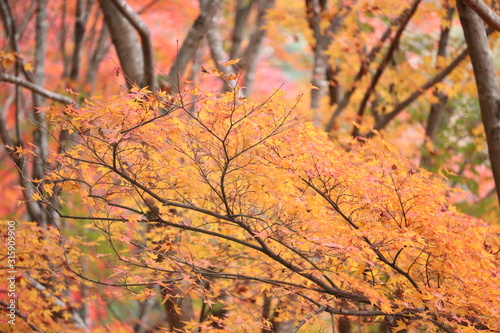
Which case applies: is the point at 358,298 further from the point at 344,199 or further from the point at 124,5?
the point at 124,5

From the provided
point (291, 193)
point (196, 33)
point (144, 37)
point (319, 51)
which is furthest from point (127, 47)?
point (291, 193)

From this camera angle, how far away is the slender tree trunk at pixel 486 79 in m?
4.62

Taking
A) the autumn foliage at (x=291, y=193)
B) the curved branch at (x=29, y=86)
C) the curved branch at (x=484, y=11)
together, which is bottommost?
the autumn foliage at (x=291, y=193)

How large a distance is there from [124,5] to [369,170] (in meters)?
2.84

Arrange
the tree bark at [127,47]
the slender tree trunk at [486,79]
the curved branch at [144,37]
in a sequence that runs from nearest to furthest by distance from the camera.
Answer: the slender tree trunk at [486,79], the curved branch at [144,37], the tree bark at [127,47]

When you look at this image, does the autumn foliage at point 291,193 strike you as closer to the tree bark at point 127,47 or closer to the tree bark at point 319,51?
the tree bark at point 127,47

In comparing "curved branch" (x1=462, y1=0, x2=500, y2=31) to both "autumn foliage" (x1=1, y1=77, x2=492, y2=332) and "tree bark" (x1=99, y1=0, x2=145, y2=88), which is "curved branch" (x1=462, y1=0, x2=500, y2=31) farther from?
"tree bark" (x1=99, y1=0, x2=145, y2=88)

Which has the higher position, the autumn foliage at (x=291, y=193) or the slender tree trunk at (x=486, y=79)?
the slender tree trunk at (x=486, y=79)

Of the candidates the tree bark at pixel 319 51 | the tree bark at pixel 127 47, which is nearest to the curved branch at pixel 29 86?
Answer: the tree bark at pixel 127 47

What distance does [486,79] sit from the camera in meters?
4.68

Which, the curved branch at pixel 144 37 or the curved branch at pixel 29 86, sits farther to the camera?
the curved branch at pixel 29 86

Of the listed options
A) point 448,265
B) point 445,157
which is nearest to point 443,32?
point 445,157

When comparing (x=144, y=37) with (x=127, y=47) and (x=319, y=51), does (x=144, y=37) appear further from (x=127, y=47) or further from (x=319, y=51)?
(x=319, y=51)

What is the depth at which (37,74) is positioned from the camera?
6859mm
